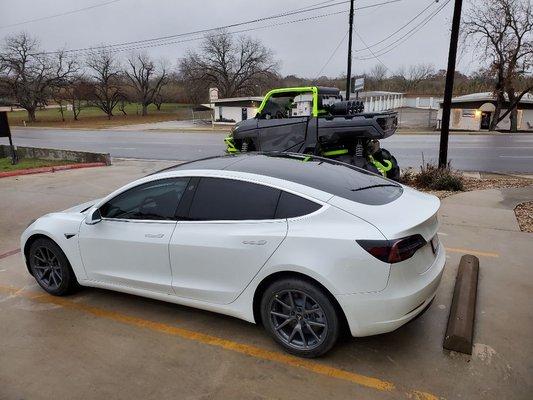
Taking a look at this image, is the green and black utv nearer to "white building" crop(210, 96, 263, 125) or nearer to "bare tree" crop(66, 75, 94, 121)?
"white building" crop(210, 96, 263, 125)

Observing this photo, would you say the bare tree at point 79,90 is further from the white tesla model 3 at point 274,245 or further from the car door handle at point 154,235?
the car door handle at point 154,235

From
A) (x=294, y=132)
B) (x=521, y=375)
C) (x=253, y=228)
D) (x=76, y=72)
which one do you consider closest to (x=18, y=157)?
(x=294, y=132)

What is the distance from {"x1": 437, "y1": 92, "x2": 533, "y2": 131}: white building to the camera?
33.4 metres

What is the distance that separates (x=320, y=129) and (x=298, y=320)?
20.7 ft

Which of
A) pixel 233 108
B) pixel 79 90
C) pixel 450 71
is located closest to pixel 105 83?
pixel 79 90

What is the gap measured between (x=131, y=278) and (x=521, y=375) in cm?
326

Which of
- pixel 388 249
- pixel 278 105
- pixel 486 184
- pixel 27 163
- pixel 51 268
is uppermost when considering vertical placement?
pixel 278 105

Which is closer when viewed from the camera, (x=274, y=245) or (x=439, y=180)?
(x=274, y=245)

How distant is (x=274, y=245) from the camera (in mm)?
3303

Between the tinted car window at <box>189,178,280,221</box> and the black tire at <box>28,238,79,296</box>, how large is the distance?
68.0 inches

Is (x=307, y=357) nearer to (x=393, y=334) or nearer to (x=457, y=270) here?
(x=393, y=334)

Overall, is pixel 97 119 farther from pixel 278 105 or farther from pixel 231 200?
pixel 231 200

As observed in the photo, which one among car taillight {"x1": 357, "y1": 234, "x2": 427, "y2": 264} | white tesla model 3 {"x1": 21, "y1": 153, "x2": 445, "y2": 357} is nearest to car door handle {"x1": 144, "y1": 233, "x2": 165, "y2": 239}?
white tesla model 3 {"x1": 21, "y1": 153, "x2": 445, "y2": 357}

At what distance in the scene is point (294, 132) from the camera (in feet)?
31.2
